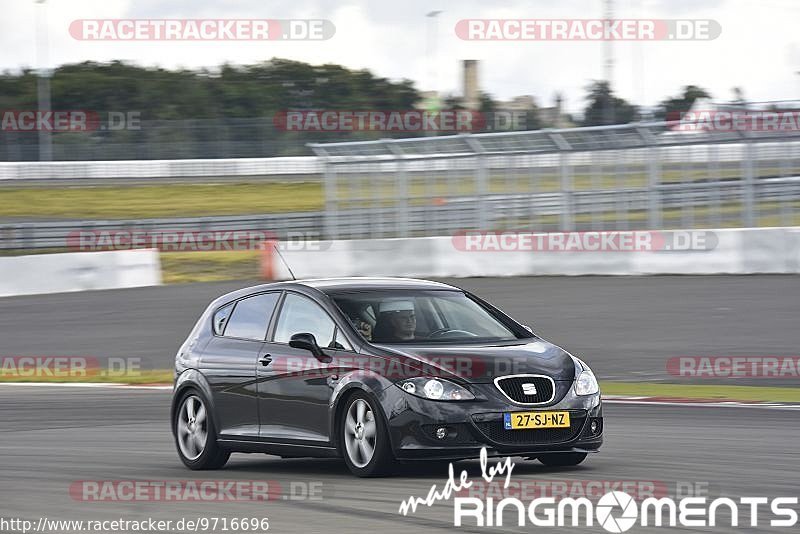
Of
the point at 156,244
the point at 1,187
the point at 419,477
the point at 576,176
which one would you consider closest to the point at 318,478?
the point at 419,477

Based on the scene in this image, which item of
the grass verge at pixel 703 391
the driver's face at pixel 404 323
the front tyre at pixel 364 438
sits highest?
the driver's face at pixel 404 323

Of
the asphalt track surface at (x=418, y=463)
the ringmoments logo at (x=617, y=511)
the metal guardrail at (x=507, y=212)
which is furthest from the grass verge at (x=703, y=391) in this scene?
the metal guardrail at (x=507, y=212)

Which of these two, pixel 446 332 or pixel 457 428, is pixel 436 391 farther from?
pixel 446 332

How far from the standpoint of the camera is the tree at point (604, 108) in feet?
144

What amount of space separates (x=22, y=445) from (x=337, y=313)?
3702 millimetres

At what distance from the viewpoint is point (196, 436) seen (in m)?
10.5

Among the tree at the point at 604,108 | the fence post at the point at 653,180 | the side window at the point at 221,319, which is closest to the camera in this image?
the side window at the point at 221,319

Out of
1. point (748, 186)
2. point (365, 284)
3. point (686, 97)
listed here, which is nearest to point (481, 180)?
point (748, 186)

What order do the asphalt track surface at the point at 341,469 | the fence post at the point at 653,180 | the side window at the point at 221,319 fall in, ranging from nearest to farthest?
the asphalt track surface at the point at 341,469, the side window at the point at 221,319, the fence post at the point at 653,180

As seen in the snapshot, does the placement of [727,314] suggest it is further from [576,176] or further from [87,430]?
[87,430]

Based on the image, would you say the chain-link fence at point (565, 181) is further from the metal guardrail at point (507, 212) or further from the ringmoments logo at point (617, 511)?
the ringmoments logo at point (617, 511)

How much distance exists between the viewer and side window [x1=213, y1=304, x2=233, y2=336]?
1067 centimetres

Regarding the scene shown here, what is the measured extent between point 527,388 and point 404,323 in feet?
3.44

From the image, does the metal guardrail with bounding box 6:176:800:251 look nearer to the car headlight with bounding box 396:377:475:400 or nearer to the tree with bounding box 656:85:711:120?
the car headlight with bounding box 396:377:475:400
